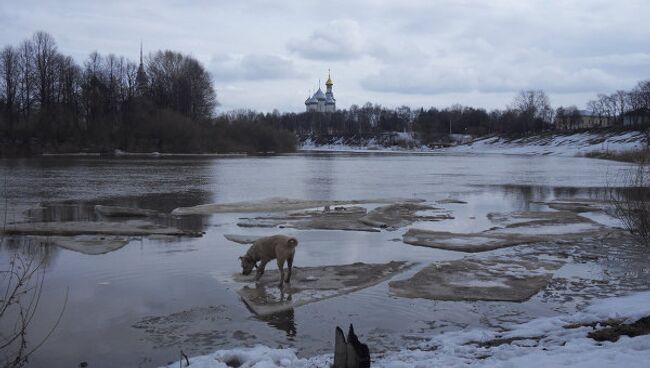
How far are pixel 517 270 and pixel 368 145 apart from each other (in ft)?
573

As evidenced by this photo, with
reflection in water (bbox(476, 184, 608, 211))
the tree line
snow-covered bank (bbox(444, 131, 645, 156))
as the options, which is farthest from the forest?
reflection in water (bbox(476, 184, 608, 211))

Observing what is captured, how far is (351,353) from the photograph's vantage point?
21.7ft

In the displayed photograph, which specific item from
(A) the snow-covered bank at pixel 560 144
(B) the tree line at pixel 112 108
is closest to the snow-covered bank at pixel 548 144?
(A) the snow-covered bank at pixel 560 144

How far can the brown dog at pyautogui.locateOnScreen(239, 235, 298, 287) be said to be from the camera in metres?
10.9

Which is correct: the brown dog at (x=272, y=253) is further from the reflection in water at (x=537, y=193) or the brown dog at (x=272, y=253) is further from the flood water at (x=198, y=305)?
the reflection in water at (x=537, y=193)

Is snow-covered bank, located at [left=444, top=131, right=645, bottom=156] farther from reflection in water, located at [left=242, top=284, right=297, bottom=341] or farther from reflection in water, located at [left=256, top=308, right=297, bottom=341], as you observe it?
reflection in water, located at [left=256, top=308, right=297, bottom=341]

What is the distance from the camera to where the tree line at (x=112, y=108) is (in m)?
91.8

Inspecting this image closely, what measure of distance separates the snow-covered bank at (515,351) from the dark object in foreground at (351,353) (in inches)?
15.5

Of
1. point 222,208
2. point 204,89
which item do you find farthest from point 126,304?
point 204,89

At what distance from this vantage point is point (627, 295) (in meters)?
10.7

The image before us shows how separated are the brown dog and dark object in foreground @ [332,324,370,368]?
427cm

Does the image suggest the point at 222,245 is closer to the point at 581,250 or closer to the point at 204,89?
the point at 581,250

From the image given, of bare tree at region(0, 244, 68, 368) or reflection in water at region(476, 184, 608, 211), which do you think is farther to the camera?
reflection in water at region(476, 184, 608, 211)

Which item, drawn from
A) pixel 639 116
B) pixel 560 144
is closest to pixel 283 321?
pixel 560 144
